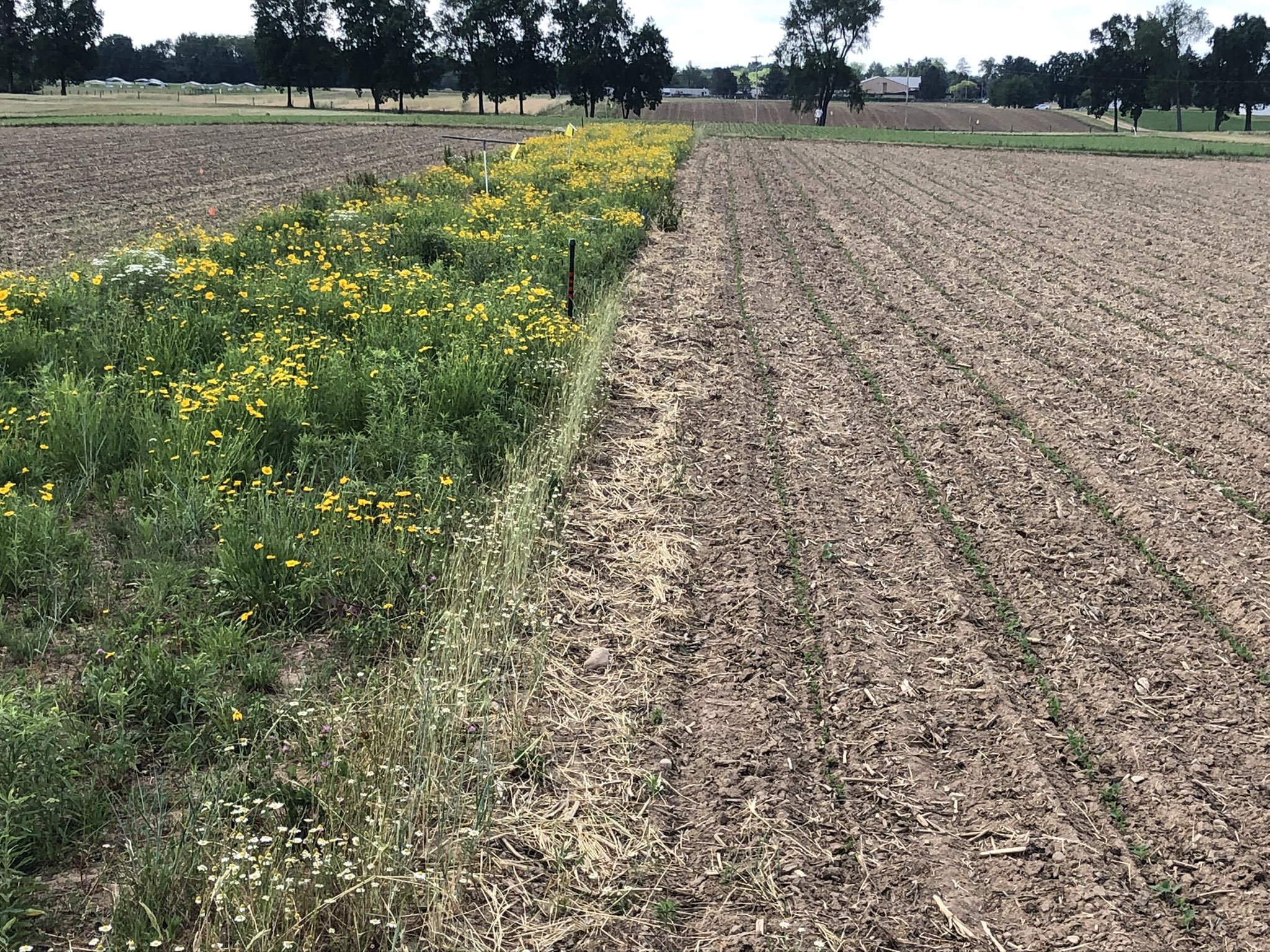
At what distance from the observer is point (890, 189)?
1059 inches

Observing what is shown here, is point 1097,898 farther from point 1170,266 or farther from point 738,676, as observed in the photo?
point 1170,266

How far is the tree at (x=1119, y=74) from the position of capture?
98100 mm

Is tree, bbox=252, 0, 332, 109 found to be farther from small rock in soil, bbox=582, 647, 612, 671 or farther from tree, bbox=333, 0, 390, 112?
small rock in soil, bbox=582, 647, 612, 671

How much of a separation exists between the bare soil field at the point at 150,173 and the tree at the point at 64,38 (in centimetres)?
6324

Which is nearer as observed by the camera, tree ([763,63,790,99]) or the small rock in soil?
the small rock in soil

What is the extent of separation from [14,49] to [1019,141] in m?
93.3

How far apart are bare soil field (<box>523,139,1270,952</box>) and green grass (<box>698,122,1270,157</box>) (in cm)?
4284

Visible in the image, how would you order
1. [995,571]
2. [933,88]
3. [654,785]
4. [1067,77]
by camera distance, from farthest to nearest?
[933,88] < [1067,77] < [995,571] < [654,785]

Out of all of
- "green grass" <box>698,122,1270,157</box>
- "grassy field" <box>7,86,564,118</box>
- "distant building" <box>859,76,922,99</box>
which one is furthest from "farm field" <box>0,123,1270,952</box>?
"distant building" <box>859,76,922,99</box>

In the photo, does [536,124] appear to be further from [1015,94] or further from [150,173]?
[1015,94]

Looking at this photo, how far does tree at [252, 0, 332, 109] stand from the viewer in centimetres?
8994

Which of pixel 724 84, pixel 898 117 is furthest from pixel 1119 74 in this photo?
pixel 724 84

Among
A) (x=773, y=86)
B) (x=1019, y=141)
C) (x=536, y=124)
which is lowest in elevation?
(x=1019, y=141)

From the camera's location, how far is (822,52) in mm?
92562
